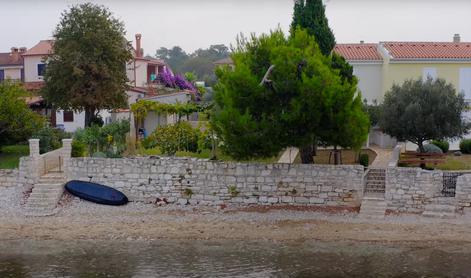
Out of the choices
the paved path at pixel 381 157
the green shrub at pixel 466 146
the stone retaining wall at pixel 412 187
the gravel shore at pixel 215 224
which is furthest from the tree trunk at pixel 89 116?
the green shrub at pixel 466 146

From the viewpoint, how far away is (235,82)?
89.7 feet

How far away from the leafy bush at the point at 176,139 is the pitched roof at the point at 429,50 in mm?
14259

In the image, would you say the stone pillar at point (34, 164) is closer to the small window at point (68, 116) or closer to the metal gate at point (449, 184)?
the small window at point (68, 116)

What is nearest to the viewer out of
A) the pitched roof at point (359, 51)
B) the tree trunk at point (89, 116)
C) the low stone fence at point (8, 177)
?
the low stone fence at point (8, 177)

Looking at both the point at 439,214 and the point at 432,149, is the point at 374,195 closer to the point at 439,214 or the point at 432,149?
the point at 439,214

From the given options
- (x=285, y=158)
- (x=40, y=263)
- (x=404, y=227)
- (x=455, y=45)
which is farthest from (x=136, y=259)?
(x=455, y=45)

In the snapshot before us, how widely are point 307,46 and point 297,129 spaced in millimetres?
3935

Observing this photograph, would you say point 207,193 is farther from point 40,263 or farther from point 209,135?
point 40,263

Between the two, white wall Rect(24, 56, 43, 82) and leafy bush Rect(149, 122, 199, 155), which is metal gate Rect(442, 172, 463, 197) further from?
white wall Rect(24, 56, 43, 82)

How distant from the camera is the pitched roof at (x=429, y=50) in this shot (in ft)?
132

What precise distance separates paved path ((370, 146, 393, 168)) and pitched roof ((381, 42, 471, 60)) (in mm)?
6368

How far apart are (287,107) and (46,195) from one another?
470 inches

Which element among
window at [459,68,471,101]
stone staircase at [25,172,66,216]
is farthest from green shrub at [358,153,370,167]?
stone staircase at [25,172,66,216]

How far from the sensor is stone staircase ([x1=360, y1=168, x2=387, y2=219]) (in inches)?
1083
